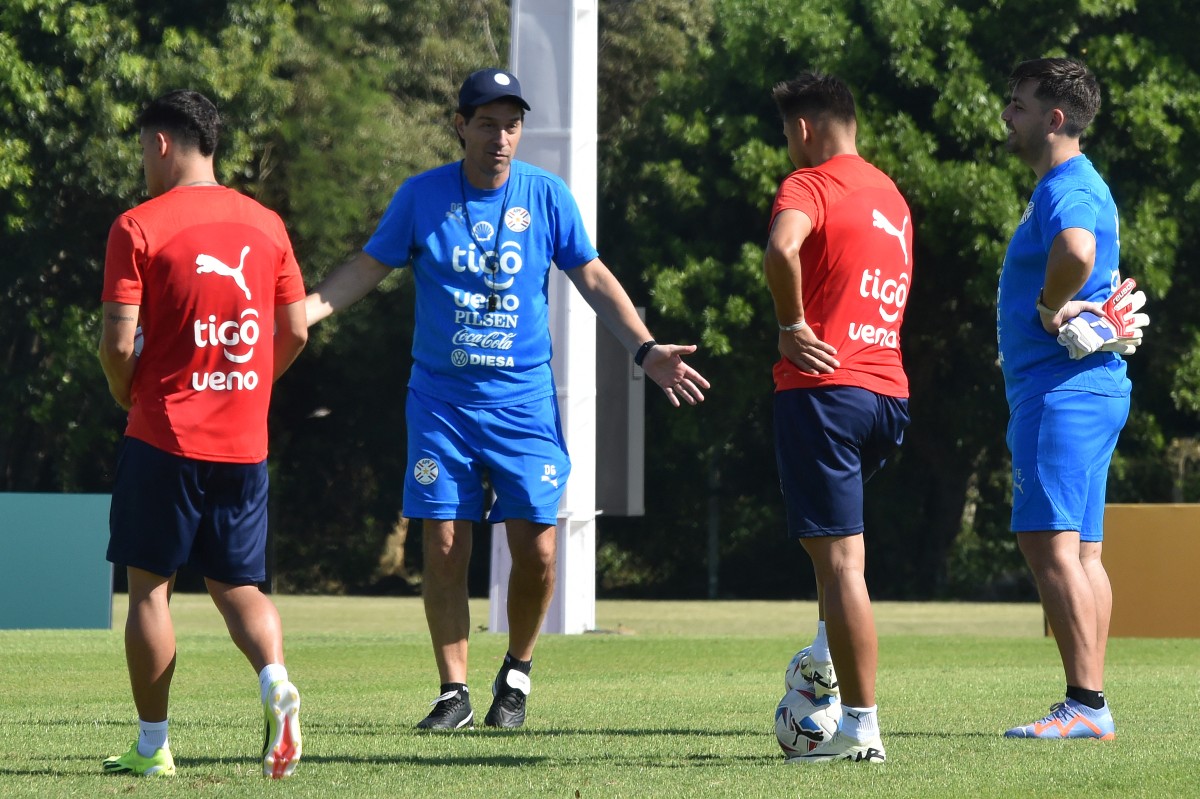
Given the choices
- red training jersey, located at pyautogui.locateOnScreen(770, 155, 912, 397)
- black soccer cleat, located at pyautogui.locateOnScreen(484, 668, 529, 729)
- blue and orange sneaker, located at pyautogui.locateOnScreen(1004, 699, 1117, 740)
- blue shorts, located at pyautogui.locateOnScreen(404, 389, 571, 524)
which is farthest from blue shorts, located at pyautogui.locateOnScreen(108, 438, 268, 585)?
blue and orange sneaker, located at pyautogui.locateOnScreen(1004, 699, 1117, 740)

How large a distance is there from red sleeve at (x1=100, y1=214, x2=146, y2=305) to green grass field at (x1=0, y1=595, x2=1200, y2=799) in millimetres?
1356

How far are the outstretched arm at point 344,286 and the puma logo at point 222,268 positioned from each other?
0.79 meters

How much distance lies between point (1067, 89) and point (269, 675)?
11.4 ft

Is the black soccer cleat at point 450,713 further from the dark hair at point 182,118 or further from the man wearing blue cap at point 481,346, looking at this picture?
the dark hair at point 182,118

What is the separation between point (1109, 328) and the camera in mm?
5922

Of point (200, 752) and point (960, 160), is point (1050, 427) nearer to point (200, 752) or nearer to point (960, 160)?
point (200, 752)

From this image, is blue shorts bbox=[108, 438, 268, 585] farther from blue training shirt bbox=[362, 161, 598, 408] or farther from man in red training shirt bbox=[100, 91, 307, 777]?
blue training shirt bbox=[362, 161, 598, 408]

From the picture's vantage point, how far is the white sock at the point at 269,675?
4812 millimetres

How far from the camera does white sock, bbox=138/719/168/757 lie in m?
4.92

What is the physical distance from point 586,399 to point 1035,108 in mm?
7693

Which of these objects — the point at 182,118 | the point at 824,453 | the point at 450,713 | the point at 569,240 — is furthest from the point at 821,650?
the point at 182,118

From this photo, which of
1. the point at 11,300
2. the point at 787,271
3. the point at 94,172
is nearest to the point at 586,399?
the point at 787,271

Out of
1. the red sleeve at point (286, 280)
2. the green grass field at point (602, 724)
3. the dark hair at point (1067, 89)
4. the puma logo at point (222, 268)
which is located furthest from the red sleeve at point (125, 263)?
the dark hair at point (1067, 89)

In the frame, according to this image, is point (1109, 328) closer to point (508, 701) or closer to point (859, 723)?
point (859, 723)
